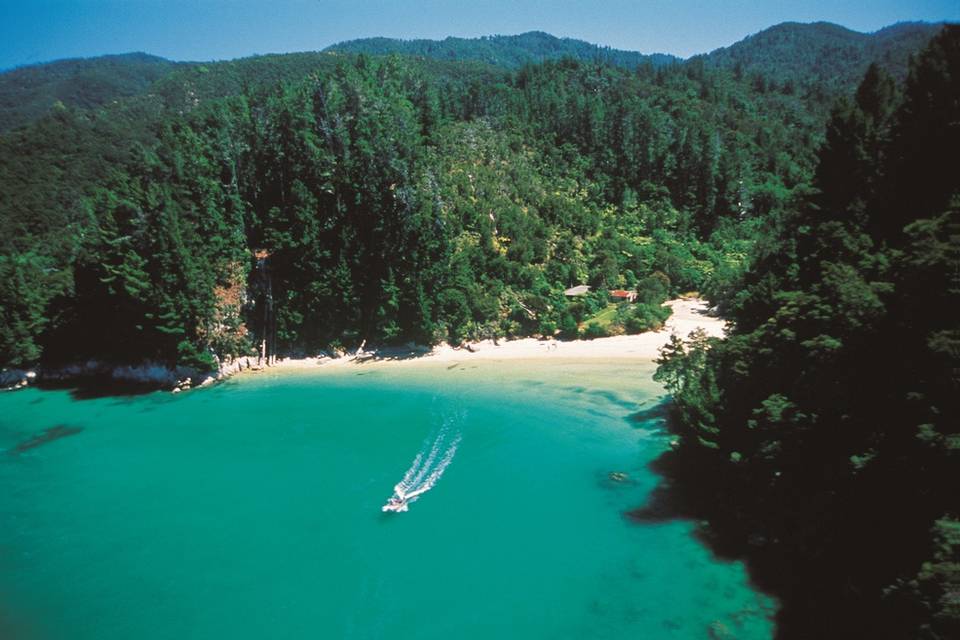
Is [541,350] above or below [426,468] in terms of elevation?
above

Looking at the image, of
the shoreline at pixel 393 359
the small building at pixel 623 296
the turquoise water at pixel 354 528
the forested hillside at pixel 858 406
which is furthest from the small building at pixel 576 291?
the forested hillside at pixel 858 406

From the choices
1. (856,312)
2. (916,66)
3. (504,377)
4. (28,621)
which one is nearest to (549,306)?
(504,377)

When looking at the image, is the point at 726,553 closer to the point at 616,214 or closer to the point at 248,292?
the point at 248,292

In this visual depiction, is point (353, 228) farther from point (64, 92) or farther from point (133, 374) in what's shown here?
point (64, 92)

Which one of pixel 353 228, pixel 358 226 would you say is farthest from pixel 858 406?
pixel 358 226

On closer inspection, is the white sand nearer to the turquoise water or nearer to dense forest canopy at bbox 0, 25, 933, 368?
dense forest canopy at bbox 0, 25, 933, 368
